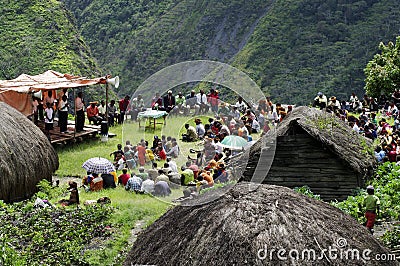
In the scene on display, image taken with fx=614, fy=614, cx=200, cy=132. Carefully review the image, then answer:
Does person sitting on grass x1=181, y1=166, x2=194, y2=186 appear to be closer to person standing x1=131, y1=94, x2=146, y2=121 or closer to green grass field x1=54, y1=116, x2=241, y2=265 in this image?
green grass field x1=54, y1=116, x2=241, y2=265

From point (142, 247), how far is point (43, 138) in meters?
9.51

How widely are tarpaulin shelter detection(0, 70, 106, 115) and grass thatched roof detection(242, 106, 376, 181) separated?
8.50 meters

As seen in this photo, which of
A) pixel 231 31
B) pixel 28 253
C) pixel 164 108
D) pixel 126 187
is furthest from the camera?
pixel 231 31

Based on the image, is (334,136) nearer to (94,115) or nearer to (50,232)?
(50,232)

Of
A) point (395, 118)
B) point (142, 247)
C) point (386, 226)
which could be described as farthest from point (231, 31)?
point (142, 247)

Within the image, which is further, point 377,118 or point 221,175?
point 377,118

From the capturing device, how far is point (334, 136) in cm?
1709

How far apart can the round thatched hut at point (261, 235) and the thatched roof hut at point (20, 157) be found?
7873mm

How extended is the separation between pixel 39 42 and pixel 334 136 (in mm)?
30396

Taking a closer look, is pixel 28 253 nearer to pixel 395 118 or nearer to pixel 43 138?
pixel 43 138

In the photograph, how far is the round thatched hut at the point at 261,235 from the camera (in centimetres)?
780

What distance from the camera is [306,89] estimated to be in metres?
48.9

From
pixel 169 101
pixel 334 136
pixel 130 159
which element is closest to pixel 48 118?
pixel 334 136

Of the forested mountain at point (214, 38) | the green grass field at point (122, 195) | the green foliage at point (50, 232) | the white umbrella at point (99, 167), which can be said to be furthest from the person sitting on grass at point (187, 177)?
the forested mountain at point (214, 38)
